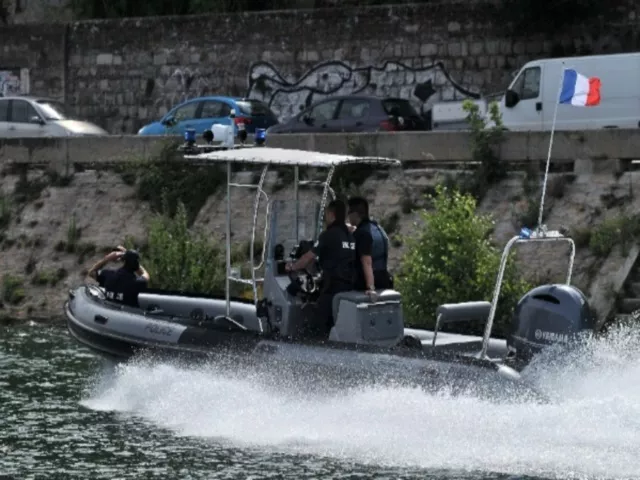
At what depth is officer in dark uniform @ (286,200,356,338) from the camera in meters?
17.9

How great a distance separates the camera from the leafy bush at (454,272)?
2347cm

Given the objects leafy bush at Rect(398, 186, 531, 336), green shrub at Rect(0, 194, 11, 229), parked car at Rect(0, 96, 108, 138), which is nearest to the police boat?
leafy bush at Rect(398, 186, 531, 336)

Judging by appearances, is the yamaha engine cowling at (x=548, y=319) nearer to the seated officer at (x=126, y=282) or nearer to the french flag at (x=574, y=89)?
the french flag at (x=574, y=89)

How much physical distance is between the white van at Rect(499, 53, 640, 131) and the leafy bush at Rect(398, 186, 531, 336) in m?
7.22

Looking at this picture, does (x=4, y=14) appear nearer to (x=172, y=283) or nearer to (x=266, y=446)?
(x=172, y=283)

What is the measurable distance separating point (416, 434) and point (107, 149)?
57.1 ft

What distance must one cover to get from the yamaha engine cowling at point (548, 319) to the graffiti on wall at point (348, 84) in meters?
22.8

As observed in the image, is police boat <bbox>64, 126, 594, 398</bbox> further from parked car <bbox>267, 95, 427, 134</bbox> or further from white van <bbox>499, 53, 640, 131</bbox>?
parked car <bbox>267, 95, 427, 134</bbox>

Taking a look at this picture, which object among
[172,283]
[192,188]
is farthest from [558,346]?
[192,188]

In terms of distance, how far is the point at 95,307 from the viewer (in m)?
20.1

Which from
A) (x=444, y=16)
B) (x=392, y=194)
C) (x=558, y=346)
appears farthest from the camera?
(x=444, y=16)

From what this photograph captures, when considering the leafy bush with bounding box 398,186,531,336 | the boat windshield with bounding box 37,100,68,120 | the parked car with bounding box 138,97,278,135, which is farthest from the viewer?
the boat windshield with bounding box 37,100,68,120

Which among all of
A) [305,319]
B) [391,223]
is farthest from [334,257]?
[391,223]

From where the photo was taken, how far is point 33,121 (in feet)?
122
